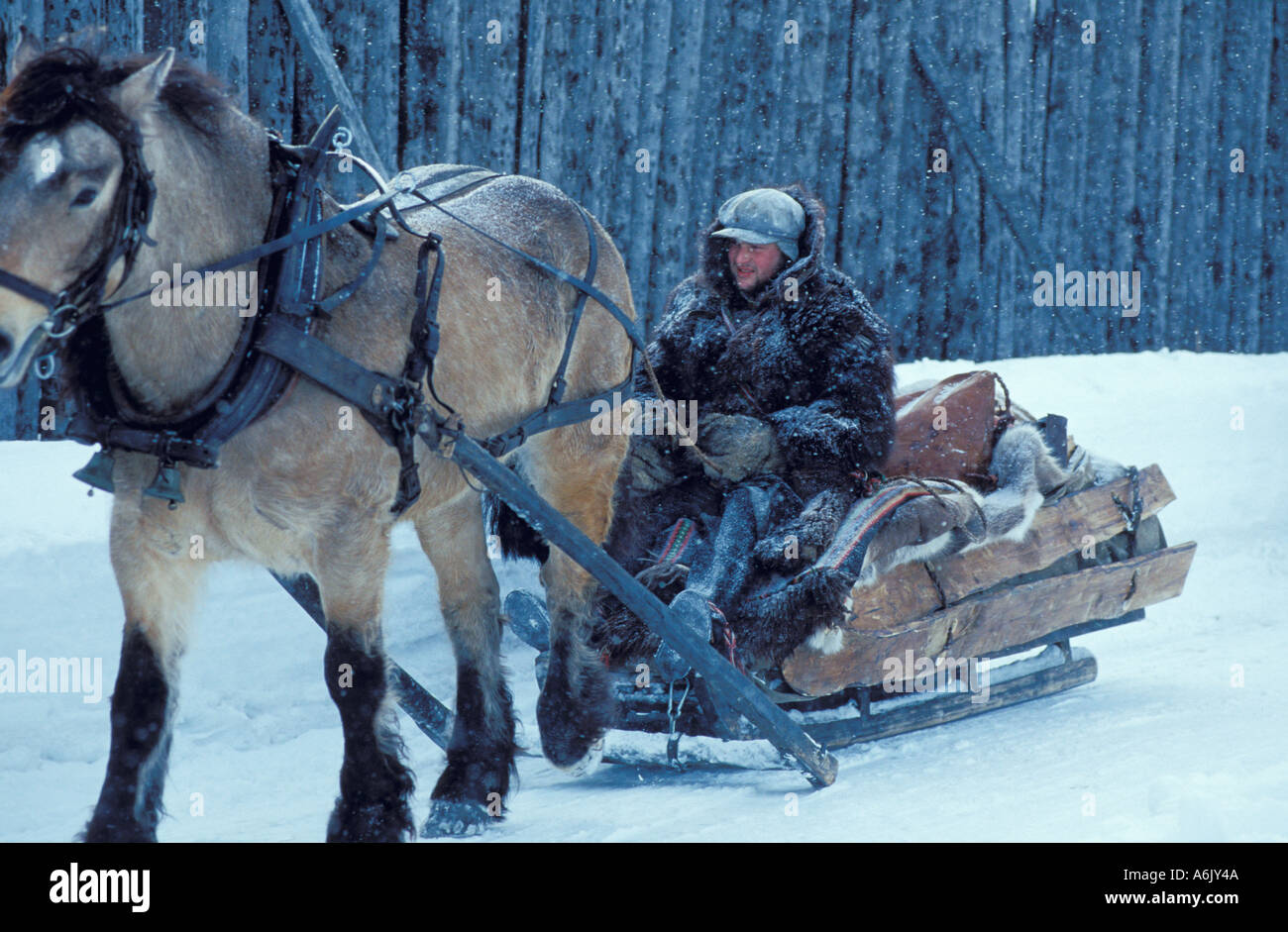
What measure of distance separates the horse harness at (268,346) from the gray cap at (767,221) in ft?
4.85

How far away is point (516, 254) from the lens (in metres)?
3.44

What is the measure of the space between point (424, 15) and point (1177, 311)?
244 inches

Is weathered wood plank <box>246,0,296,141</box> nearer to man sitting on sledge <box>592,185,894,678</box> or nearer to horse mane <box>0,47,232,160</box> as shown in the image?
man sitting on sledge <box>592,185,894,678</box>

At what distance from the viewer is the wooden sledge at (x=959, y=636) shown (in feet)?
12.0

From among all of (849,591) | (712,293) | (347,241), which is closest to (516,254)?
(347,241)

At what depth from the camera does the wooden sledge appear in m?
3.66

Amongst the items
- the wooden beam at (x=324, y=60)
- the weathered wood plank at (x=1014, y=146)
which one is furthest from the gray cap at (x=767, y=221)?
the weathered wood plank at (x=1014, y=146)

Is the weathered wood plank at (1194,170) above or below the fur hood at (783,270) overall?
above

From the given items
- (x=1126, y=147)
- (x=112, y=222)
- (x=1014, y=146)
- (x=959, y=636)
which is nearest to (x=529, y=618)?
(x=959, y=636)

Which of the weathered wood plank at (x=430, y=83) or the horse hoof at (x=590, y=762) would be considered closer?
the horse hoof at (x=590, y=762)

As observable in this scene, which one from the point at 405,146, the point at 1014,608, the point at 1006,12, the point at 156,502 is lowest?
the point at 1014,608

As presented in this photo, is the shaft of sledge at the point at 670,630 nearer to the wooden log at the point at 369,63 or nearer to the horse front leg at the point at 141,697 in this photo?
the horse front leg at the point at 141,697

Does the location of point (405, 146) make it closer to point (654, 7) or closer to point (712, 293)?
point (654, 7)

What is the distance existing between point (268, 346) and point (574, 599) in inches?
62.6
